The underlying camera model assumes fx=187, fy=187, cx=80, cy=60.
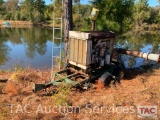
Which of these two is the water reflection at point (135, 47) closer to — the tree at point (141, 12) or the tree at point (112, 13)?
the tree at point (112, 13)

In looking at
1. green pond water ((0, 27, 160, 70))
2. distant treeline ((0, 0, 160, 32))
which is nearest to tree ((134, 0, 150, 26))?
distant treeline ((0, 0, 160, 32))

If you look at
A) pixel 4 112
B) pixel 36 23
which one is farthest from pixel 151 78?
pixel 36 23

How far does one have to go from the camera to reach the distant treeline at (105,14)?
1162 centimetres

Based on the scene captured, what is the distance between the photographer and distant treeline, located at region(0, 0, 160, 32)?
11.6 metres

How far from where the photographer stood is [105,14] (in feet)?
38.1

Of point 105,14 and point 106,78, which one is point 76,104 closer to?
point 106,78

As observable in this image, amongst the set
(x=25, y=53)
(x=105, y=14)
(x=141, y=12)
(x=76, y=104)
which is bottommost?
(x=25, y=53)

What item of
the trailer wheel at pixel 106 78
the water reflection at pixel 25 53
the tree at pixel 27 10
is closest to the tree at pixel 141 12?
the tree at pixel 27 10

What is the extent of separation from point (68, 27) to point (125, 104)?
448cm

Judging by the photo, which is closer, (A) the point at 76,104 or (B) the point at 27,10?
(A) the point at 76,104

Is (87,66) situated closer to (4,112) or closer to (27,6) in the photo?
(4,112)

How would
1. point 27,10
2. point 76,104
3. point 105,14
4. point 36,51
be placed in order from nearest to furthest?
1. point 76,104
2. point 105,14
3. point 36,51
4. point 27,10

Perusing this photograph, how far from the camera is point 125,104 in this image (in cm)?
485

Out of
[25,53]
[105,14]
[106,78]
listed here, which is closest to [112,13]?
[105,14]
